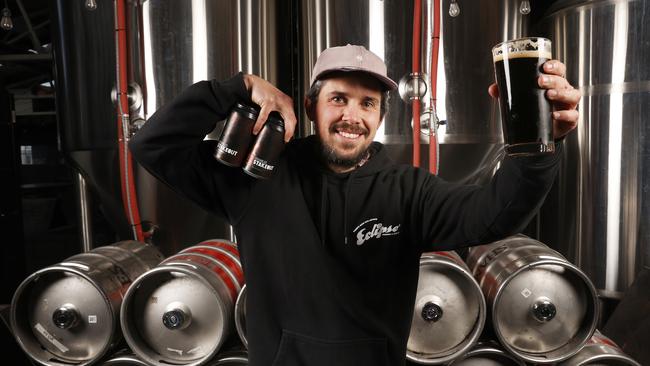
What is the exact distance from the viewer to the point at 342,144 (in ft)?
4.80

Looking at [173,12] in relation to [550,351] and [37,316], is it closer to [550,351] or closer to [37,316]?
[37,316]

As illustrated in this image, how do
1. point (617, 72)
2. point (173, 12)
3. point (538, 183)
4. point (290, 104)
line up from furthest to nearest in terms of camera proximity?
point (617, 72), point (173, 12), point (290, 104), point (538, 183)

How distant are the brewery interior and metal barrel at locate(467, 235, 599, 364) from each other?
0.01 m

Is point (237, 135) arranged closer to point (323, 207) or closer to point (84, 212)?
point (323, 207)

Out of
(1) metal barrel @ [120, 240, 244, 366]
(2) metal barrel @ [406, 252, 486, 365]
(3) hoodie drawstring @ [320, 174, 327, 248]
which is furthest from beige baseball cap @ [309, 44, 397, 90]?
(1) metal barrel @ [120, 240, 244, 366]

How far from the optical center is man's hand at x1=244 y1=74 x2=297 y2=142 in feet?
4.47

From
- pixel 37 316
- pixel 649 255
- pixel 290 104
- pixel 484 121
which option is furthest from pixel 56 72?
pixel 649 255

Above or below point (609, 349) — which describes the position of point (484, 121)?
above

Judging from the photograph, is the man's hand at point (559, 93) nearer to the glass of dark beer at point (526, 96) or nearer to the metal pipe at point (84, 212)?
the glass of dark beer at point (526, 96)

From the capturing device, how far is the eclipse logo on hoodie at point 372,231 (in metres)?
1.45

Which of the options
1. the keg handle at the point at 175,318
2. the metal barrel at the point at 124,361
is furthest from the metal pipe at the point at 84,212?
the keg handle at the point at 175,318

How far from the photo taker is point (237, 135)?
1.37 metres

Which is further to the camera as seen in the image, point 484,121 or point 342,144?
point 484,121

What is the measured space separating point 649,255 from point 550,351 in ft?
3.53
